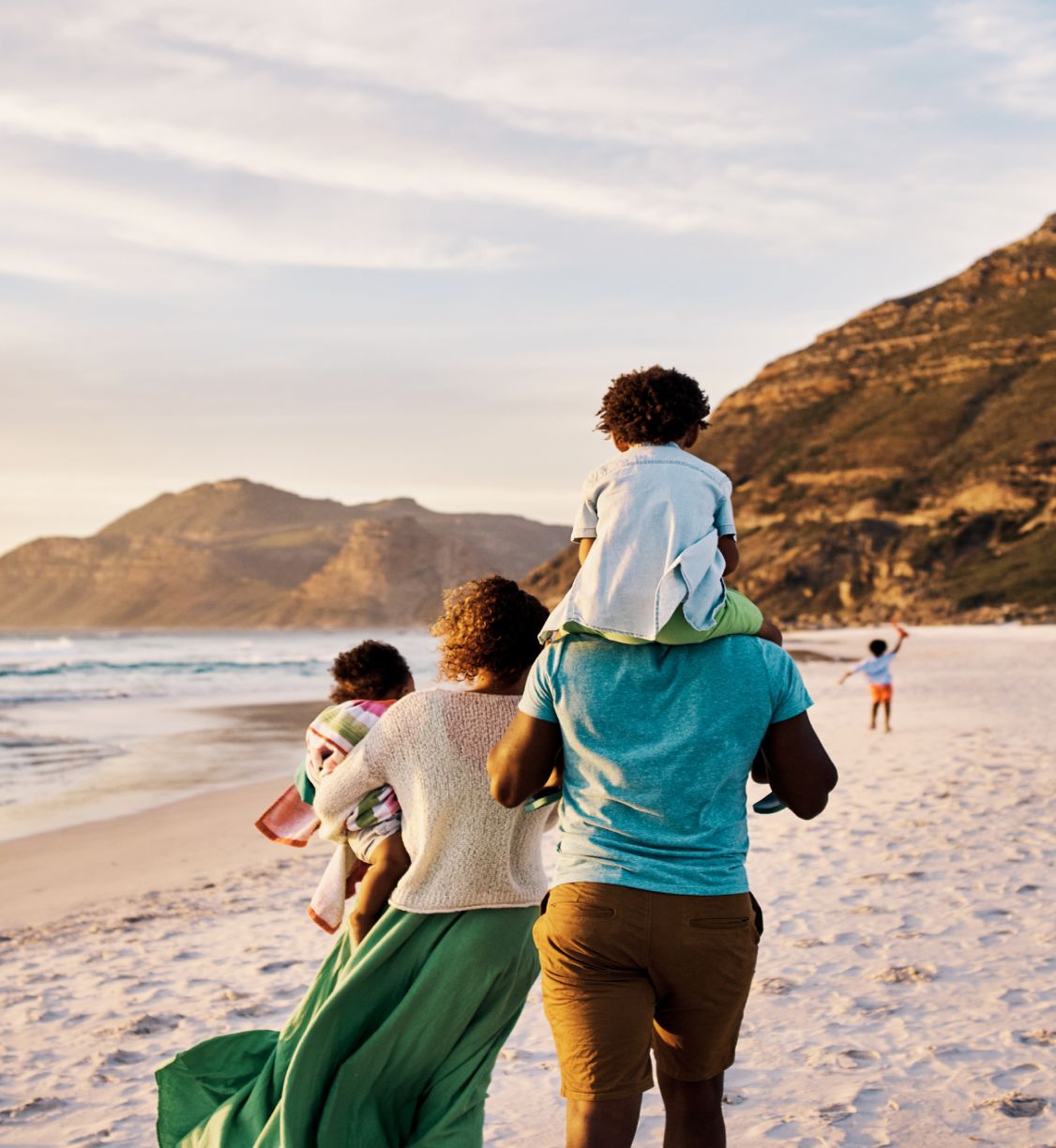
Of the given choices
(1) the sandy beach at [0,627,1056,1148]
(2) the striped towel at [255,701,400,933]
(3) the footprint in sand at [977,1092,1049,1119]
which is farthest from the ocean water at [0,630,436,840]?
(3) the footprint in sand at [977,1092,1049,1119]

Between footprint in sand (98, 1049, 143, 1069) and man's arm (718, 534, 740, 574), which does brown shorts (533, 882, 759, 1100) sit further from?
footprint in sand (98, 1049, 143, 1069)

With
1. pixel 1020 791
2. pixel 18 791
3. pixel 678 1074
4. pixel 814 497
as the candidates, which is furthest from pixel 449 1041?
pixel 814 497

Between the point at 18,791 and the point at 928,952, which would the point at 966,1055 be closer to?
the point at 928,952

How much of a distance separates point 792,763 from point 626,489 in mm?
618

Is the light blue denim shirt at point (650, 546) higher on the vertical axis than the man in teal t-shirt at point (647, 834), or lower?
higher

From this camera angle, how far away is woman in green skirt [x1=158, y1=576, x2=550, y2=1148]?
279 cm

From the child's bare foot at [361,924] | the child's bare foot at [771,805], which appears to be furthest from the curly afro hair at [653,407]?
the child's bare foot at [361,924]

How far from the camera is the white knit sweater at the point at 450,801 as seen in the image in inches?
110

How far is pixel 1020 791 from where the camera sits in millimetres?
9430

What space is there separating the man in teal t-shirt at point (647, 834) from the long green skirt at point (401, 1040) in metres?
0.45

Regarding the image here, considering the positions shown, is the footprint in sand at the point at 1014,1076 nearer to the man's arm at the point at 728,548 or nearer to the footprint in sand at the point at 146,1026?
the man's arm at the point at 728,548

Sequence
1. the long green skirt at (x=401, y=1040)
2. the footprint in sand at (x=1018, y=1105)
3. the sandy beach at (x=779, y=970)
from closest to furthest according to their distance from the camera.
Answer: the long green skirt at (x=401, y=1040) < the footprint in sand at (x=1018, y=1105) < the sandy beach at (x=779, y=970)

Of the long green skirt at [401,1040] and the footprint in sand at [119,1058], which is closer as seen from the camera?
the long green skirt at [401,1040]

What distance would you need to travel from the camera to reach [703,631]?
2227 millimetres
